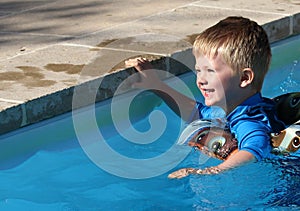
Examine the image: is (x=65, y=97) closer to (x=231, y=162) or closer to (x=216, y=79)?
(x=216, y=79)

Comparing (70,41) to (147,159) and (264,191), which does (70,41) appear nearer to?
(147,159)

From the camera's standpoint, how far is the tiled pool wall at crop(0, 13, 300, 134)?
4.61 metres

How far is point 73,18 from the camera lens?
6629mm

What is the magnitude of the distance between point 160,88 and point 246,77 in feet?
1.71

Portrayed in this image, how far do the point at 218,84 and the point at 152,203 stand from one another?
0.67m

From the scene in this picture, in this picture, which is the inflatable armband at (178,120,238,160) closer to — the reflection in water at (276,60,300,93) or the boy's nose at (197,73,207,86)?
the boy's nose at (197,73,207,86)

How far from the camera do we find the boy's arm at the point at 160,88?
173 inches

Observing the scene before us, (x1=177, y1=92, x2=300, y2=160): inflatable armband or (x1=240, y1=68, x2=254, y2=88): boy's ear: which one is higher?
(x1=240, y1=68, x2=254, y2=88): boy's ear

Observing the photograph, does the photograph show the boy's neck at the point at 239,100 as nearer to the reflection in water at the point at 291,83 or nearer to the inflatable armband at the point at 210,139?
the inflatable armband at the point at 210,139

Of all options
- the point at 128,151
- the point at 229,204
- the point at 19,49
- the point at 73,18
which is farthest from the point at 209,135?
the point at 73,18

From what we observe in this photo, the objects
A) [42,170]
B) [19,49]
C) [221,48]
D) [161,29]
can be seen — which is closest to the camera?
[221,48]

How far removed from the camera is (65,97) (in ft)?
16.1

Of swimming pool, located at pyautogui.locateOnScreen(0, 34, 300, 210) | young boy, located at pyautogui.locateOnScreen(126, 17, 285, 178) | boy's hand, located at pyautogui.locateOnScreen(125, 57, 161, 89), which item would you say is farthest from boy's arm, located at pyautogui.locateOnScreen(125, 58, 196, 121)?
young boy, located at pyautogui.locateOnScreen(126, 17, 285, 178)

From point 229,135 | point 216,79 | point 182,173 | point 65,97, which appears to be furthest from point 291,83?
point 182,173
